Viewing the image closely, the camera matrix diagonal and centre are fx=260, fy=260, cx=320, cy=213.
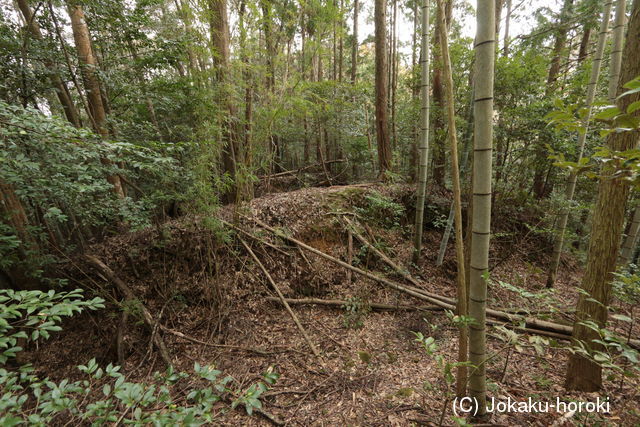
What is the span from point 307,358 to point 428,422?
1473 mm

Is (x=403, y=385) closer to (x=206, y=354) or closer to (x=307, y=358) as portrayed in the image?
(x=307, y=358)

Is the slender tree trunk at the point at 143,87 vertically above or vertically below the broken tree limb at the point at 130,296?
above

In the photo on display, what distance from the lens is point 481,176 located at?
161 centimetres

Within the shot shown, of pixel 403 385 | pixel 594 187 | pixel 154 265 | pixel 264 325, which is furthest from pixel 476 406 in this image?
pixel 594 187

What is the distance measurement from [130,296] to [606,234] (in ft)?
16.7

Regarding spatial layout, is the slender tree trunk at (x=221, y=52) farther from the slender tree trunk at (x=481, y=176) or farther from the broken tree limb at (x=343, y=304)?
the slender tree trunk at (x=481, y=176)

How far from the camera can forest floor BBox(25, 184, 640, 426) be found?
258cm

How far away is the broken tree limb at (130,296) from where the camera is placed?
127 inches

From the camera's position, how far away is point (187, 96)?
4.28 meters

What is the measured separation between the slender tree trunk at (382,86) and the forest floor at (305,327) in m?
1.65

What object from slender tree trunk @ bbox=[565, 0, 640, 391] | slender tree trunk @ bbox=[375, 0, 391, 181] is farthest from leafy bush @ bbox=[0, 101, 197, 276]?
slender tree trunk @ bbox=[375, 0, 391, 181]

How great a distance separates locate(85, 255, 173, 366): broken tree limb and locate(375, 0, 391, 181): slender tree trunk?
5015 mm

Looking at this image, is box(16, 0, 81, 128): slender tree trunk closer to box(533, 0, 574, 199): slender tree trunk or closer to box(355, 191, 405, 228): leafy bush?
box(355, 191, 405, 228): leafy bush

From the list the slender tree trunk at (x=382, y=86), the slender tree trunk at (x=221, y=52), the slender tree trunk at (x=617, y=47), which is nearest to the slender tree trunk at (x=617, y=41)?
the slender tree trunk at (x=617, y=47)
